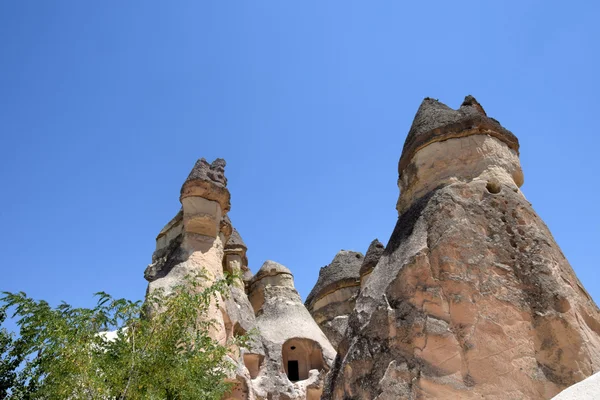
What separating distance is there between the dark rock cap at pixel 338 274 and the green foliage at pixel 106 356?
12787 mm

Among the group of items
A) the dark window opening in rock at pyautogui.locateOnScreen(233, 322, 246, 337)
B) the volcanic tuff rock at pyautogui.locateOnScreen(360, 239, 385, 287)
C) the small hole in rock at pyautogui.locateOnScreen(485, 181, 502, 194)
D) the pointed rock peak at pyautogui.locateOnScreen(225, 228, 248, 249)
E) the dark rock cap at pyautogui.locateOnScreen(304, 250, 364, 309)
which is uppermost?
the pointed rock peak at pyautogui.locateOnScreen(225, 228, 248, 249)

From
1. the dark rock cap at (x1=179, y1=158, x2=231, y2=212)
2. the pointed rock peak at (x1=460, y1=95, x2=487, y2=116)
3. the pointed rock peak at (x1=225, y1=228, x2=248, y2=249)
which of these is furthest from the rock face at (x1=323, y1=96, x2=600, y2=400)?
the pointed rock peak at (x1=225, y1=228, x2=248, y2=249)

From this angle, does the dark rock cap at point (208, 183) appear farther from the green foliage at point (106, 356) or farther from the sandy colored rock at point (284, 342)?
the green foliage at point (106, 356)

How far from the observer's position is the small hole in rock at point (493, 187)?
7.61 m

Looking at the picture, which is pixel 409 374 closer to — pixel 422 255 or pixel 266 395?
pixel 422 255

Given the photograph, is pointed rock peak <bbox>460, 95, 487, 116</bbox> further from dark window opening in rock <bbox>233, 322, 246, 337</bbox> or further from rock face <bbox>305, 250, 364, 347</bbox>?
rock face <bbox>305, 250, 364, 347</bbox>

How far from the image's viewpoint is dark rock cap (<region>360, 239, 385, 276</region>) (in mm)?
17094

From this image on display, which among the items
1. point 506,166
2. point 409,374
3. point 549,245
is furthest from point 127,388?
point 506,166

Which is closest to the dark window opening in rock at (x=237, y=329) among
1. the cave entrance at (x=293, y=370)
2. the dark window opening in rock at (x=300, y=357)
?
the dark window opening in rock at (x=300, y=357)

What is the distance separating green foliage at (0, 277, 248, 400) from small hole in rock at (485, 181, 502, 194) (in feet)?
13.7

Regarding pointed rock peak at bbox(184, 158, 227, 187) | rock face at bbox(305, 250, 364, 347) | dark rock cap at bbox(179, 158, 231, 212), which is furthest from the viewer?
rock face at bbox(305, 250, 364, 347)

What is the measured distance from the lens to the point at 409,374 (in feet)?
20.3

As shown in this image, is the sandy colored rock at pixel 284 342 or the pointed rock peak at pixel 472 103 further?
the sandy colored rock at pixel 284 342

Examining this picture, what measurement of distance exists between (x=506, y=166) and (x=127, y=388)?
5887 millimetres
